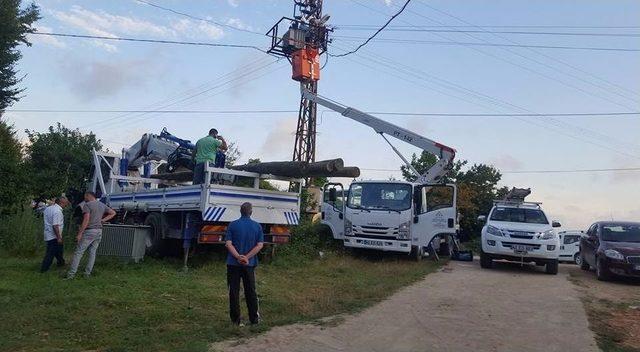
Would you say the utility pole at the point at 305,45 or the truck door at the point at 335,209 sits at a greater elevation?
the utility pole at the point at 305,45

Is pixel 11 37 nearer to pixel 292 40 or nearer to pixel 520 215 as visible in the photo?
pixel 292 40

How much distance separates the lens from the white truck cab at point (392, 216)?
15.4 metres

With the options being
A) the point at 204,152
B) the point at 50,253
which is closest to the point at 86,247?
the point at 50,253

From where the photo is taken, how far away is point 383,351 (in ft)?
21.5

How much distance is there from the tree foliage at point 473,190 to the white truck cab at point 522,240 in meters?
23.5

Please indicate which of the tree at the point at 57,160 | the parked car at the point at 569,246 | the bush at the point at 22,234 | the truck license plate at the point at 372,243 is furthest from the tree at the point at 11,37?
the parked car at the point at 569,246

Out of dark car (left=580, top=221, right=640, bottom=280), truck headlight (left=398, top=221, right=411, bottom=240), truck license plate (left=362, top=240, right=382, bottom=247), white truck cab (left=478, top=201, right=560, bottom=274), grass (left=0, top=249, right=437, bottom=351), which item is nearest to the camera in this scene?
grass (left=0, top=249, right=437, bottom=351)

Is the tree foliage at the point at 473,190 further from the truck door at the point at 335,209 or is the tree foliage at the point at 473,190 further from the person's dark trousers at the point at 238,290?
the person's dark trousers at the point at 238,290

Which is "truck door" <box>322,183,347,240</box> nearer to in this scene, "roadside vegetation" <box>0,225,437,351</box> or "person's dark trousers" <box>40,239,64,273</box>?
"roadside vegetation" <box>0,225,437,351</box>

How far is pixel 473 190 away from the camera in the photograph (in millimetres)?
43062

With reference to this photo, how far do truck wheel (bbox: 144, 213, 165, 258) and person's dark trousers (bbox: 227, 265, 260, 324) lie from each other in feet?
19.3

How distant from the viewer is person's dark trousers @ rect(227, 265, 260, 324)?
7.46 m

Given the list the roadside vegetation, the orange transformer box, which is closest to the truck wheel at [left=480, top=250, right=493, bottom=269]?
the roadside vegetation

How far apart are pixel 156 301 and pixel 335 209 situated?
837cm
